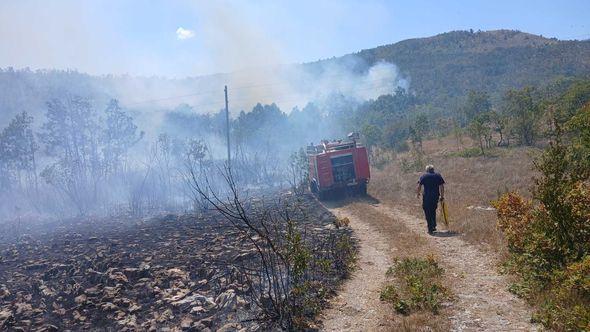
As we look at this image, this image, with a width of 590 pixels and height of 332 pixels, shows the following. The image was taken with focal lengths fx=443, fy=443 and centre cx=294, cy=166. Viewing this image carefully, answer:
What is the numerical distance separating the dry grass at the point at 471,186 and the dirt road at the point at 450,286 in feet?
2.30

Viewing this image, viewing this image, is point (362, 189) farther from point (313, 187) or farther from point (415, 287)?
point (415, 287)

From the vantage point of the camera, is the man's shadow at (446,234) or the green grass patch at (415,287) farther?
the man's shadow at (446,234)

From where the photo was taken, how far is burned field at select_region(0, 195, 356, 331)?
598 centimetres

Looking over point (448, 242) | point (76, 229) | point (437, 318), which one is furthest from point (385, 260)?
point (76, 229)

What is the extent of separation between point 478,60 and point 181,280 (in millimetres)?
72052

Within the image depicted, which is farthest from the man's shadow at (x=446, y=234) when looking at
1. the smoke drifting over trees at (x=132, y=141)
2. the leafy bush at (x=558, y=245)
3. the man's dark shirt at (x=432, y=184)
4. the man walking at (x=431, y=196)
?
the smoke drifting over trees at (x=132, y=141)

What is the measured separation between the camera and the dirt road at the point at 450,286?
5.19m

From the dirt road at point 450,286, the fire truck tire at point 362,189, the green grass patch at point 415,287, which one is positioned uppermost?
the fire truck tire at point 362,189

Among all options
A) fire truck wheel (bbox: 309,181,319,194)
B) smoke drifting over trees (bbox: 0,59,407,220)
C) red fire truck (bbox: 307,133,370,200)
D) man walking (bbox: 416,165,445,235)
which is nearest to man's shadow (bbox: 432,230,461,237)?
man walking (bbox: 416,165,445,235)

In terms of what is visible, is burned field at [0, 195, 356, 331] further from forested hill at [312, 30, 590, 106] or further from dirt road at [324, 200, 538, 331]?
forested hill at [312, 30, 590, 106]

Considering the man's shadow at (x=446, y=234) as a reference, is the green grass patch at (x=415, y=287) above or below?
above

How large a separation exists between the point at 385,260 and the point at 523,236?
255 centimetres

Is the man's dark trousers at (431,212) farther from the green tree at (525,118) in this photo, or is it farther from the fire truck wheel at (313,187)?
the green tree at (525,118)

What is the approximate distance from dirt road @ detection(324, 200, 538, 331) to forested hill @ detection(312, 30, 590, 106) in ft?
153
